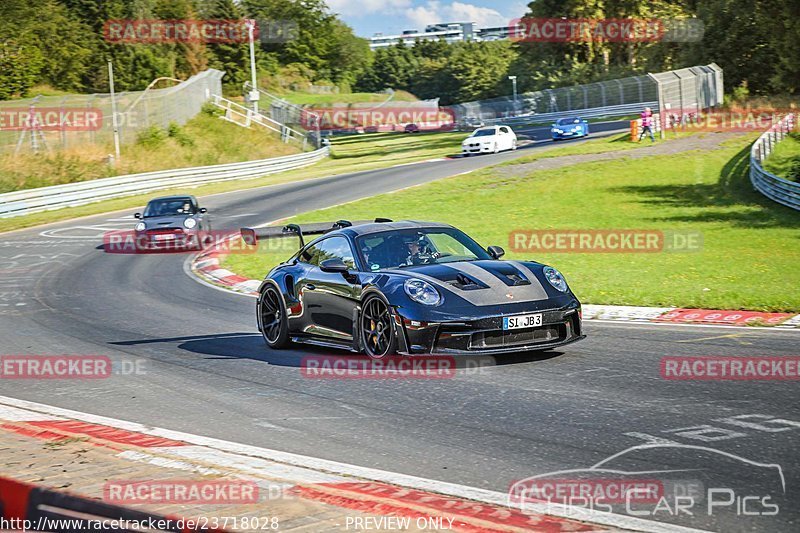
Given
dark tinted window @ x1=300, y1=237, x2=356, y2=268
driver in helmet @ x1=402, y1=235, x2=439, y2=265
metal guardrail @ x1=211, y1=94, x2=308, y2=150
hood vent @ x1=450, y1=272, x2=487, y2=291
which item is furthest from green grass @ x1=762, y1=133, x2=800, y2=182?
metal guardrail @ x1=211, y1=94, x2=308, y2=150

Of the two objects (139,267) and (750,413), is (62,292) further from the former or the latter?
(750,413)

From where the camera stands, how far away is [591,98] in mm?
81750

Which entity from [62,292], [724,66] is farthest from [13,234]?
[724,66]

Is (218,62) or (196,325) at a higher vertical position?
(218,62)

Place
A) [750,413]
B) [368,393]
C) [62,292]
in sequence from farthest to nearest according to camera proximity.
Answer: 1. [62,292]
2. [368,393]
3. [750,413]

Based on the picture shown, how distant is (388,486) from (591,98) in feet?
259

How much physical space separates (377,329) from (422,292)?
2.32 feet

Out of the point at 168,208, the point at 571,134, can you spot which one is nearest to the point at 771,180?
the point at 168,208

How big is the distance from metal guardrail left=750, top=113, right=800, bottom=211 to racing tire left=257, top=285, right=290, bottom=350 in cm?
1859

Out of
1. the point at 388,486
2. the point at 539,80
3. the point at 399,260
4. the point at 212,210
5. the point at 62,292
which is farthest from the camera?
the point at 539,80

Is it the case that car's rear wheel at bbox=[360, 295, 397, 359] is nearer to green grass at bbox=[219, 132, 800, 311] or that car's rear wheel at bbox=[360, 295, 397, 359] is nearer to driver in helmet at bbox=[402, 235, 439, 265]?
driver in helmet at bbox=[402, 235, 439, 265]

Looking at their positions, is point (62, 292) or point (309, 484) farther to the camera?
point (62, 292)

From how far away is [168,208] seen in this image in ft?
86.1

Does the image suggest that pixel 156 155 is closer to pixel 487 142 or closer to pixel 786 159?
pixel 487 142
